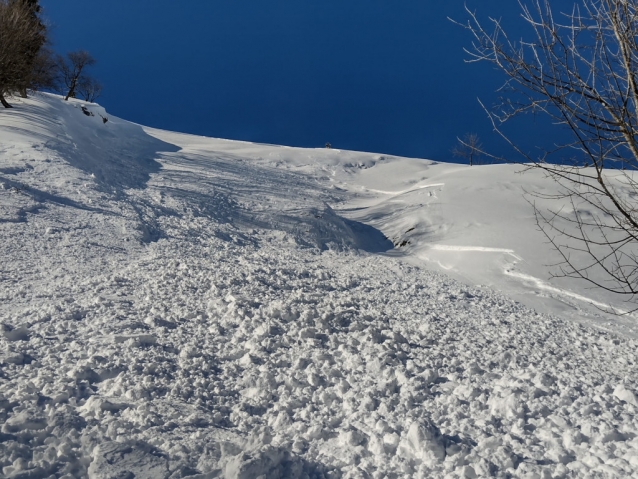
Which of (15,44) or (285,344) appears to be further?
(15,44)

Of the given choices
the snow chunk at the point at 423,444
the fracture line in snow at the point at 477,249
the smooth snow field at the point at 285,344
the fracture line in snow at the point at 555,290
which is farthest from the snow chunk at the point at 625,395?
the fracture line in snow at the point at 477,249

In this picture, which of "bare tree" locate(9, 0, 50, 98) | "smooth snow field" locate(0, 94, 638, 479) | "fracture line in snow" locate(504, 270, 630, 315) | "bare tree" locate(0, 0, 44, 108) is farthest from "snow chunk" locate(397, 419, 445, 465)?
"bare tree" locate(9, 0, 50, 98)

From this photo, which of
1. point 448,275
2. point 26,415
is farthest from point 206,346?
point 448,275

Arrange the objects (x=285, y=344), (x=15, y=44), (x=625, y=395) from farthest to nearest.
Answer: (x=15, y=44), (x=285, y=344), (x=625, y=395)

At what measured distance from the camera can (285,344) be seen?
6.04 meters

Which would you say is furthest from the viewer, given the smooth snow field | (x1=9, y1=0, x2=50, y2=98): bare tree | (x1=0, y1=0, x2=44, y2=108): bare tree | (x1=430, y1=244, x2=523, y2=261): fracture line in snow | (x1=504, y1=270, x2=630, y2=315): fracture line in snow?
(x1=9, y1=0, x2=50, y2=98): bare tree

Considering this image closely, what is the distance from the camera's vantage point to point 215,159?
22156 mm

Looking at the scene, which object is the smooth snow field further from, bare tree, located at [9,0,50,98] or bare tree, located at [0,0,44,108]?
bare tree, located at [9,0,50,98]

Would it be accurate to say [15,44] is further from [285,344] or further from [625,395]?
[625,395]

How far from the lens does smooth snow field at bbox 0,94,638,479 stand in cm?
399

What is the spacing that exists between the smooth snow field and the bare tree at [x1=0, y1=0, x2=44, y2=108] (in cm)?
405

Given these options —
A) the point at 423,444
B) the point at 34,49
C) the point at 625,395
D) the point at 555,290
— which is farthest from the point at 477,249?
the point at 34,49

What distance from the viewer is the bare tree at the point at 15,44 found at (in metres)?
15.7

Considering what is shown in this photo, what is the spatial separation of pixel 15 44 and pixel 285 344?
15122 mm
